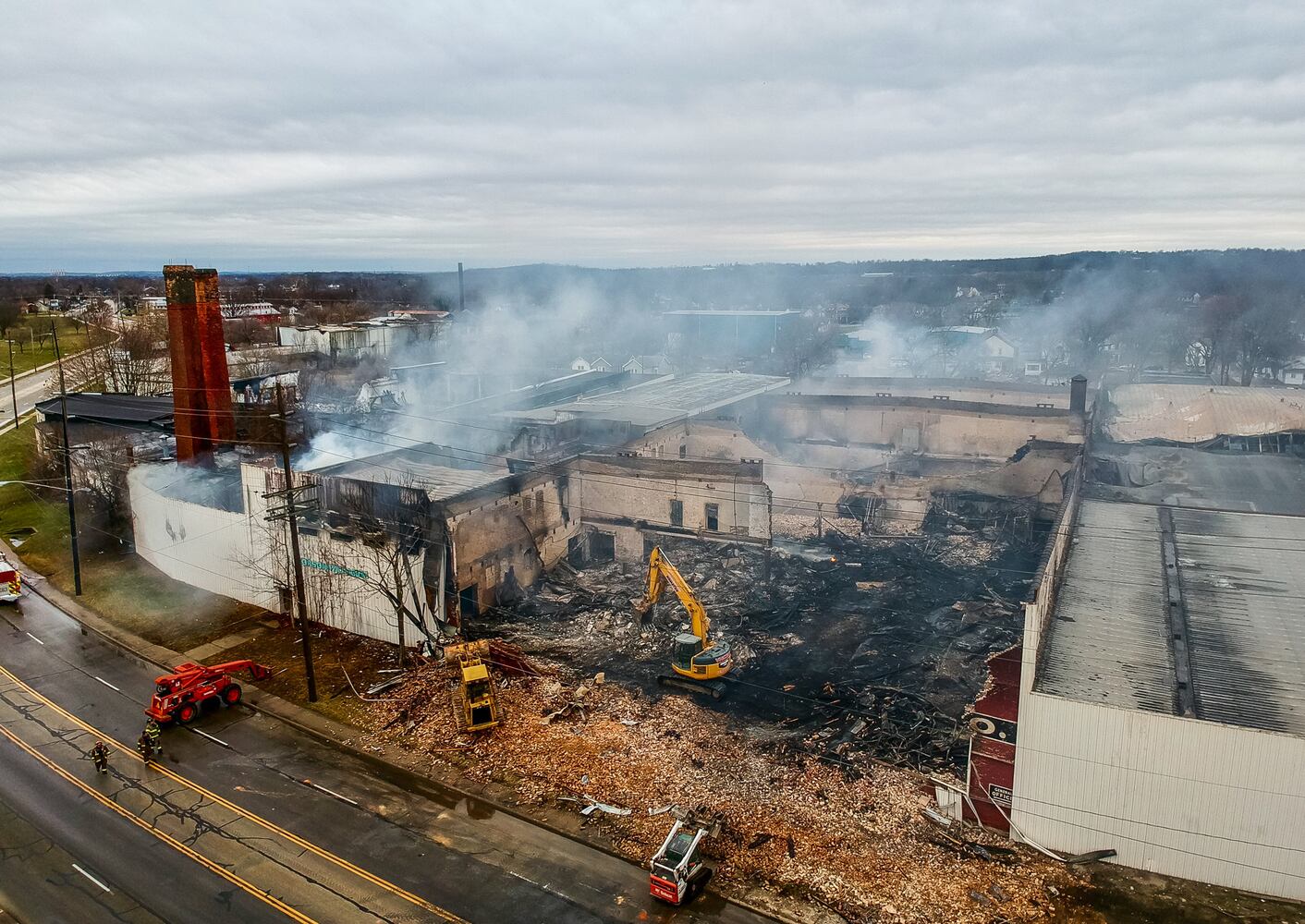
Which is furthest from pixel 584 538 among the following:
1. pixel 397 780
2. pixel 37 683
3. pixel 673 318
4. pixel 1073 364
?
pixel 673 318

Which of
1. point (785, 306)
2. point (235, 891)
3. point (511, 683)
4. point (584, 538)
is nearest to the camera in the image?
point (235, 891)

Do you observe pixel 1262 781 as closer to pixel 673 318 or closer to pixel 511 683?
pixel 511 683

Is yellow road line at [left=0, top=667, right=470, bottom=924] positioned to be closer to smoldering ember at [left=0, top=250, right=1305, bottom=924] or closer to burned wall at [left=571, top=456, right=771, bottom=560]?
smoldering ember at [left=0, top=250, right=1305, bottom=924]

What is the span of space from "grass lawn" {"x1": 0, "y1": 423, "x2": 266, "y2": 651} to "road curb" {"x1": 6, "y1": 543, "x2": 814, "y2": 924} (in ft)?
1.31

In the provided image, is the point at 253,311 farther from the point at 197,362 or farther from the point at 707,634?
the point at 707,634

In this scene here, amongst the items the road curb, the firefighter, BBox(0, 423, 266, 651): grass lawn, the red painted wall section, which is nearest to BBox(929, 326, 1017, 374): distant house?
the red painted wall section

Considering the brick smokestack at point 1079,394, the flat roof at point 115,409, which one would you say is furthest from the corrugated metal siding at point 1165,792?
the flat roof at point 115,409

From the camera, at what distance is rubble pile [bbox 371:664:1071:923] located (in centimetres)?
1321

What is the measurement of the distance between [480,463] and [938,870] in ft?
76.1

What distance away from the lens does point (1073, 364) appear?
78188 mm

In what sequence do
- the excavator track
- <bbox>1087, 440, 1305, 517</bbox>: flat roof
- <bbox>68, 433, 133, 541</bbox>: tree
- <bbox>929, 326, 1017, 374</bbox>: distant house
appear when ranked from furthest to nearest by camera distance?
1. <bbox>929, 326, 1017, 374</bbox>: distant house
2. <bbox>68, 433, 133, 541</bbox>: tree
3. <bbox>1087, 440, 1305, 517</bbox>: flat roof
4. the excavator track

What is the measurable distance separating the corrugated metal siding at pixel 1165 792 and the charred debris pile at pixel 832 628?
276 cm

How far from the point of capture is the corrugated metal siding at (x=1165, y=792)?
12.5 m

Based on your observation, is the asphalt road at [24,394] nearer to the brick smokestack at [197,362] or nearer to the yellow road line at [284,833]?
the brick smokestack at [197,362]
